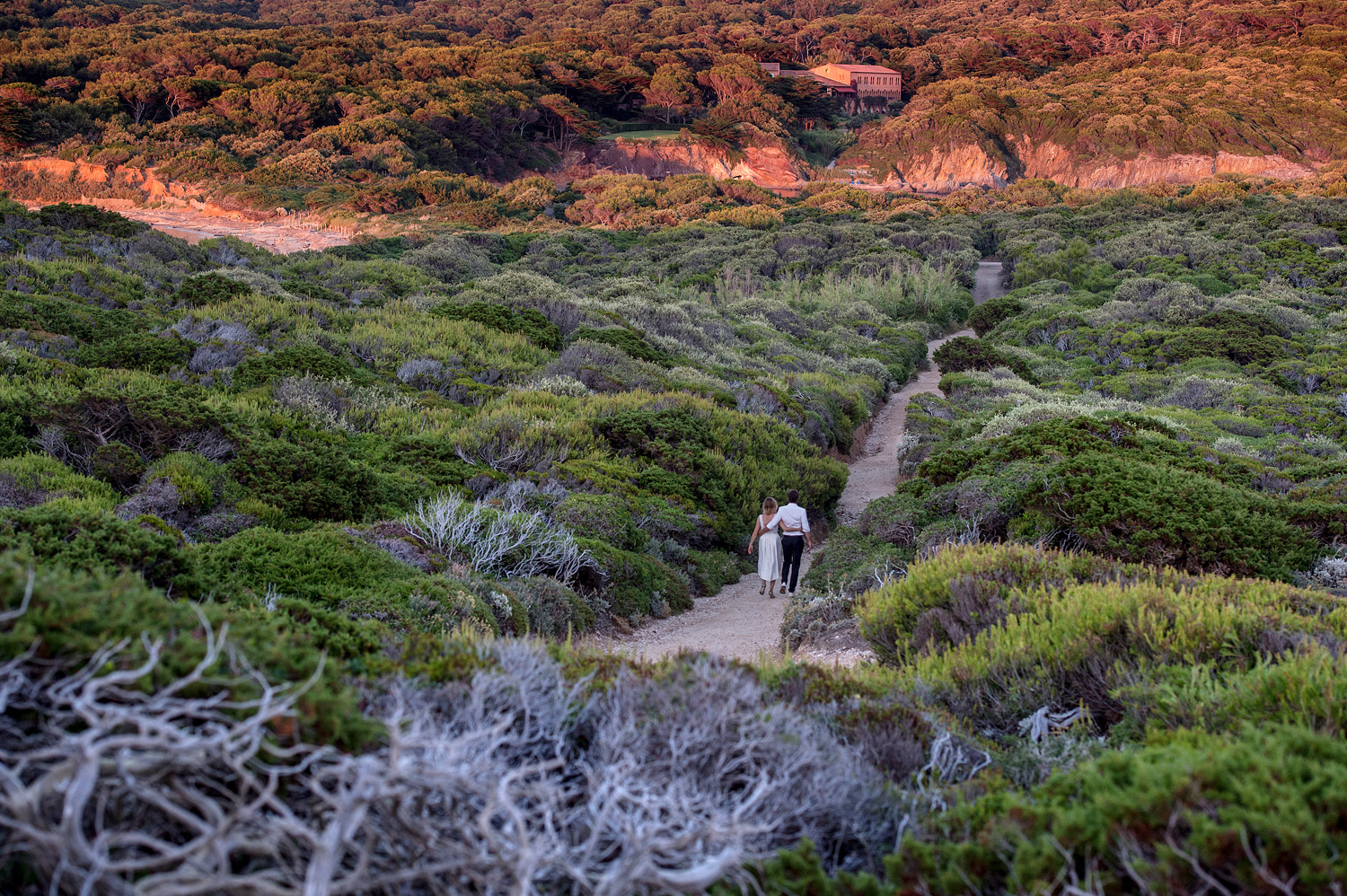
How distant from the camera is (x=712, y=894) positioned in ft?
7.04

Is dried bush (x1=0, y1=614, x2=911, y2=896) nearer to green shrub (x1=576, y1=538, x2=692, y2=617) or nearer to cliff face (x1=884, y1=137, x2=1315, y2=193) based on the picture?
green shrub (x1=576, y1=538, x2=692, y2=617)

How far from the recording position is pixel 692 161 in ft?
198

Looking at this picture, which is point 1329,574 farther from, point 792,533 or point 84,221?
point 84,221

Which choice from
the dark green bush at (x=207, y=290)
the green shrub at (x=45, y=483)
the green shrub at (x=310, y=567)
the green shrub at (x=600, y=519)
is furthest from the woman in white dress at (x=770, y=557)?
the dark green bush at (x=207, y=290)

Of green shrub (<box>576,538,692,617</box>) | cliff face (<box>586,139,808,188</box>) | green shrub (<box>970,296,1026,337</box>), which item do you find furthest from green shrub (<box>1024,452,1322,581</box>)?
cliff face (<box>586,139,808,188</box>)

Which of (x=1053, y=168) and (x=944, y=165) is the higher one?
(x=944, y=165)

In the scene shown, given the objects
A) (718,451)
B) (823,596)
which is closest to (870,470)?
(718,451)

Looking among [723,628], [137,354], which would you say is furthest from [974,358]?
[137,354]

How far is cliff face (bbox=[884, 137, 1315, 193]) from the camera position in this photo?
5503cm

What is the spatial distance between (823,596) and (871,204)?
157 feet

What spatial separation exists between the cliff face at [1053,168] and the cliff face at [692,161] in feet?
28.7

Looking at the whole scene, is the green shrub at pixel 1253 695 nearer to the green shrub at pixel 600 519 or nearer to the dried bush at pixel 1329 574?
the dried bush at pixel 1329 574

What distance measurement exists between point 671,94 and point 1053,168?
101ft

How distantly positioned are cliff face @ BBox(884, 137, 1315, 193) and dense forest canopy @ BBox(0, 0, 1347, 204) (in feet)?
3.30
